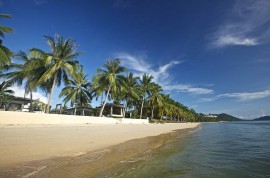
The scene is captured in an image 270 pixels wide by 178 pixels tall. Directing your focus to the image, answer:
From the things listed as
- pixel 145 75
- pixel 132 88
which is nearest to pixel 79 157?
pixel 132 88

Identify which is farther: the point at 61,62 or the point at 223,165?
the point at 61,62

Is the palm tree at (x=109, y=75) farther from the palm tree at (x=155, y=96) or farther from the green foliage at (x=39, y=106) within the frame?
the green foliage at (x=39, y=106)

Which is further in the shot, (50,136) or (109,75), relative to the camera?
(109,75)

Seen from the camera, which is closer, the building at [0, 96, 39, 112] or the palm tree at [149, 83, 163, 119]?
the building at [0, 96, 39, 112]

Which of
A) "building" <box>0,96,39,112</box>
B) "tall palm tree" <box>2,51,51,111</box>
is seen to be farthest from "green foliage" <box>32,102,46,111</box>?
"tall palm tree" <box>2,51,51,111</box>

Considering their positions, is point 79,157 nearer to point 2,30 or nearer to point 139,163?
point 139,163

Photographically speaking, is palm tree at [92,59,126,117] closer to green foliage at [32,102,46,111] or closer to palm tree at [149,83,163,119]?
palm tree at [149,83,163,119]

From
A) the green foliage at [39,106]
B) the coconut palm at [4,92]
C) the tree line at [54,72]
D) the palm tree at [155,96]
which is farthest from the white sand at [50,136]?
the green foliage at [39,106]

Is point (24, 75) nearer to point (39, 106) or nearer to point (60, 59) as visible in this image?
point (60, 59)

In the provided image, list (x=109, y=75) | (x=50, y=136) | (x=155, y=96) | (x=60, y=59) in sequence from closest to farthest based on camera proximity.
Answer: (x=50, y=136)
(x=60, y=59)
(x=109, y=75)
(x=155, y=96)

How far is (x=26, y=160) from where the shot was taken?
556 cm

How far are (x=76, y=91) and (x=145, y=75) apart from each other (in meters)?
17.0

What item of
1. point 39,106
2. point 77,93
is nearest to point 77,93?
point 77,93

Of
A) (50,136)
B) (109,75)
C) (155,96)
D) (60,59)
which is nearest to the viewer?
(50,136)
